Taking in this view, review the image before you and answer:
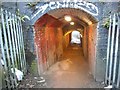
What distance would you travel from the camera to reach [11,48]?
4914mm

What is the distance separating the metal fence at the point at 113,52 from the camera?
17.1 ft

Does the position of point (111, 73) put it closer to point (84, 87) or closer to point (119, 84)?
point (119, 84)

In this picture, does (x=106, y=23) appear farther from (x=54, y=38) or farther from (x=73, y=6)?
(x=54, y=38)

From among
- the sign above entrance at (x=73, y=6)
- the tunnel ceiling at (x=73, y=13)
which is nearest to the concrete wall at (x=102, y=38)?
the sign above entrance at (x=73, y=6)

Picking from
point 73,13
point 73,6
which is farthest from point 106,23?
point 73,13

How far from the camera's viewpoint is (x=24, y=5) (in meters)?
6.03

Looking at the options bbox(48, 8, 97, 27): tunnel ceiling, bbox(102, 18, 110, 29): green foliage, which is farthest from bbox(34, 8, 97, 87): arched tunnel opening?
bbox(102, 18, 110, 29): green foliage

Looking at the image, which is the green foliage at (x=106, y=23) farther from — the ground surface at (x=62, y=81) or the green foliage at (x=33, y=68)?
the green foliage at (x=33, y=68)

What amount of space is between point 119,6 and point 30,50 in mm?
3368

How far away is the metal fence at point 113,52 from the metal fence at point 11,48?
9.20 ft

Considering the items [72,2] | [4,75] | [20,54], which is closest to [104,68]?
A: [72,2]

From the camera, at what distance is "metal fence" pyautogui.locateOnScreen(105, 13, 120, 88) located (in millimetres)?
5219

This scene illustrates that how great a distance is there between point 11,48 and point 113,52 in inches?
126

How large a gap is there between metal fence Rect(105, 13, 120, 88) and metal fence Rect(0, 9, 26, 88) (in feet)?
9.20
